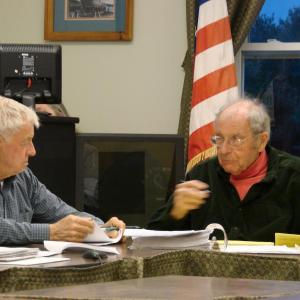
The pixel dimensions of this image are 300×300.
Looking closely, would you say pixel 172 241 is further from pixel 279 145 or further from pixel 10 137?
pixel 279 145

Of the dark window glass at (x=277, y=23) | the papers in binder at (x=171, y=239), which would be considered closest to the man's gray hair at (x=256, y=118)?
the papers in binder at (x=171, y=239)

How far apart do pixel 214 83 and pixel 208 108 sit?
163 mm

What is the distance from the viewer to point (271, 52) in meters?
5.64

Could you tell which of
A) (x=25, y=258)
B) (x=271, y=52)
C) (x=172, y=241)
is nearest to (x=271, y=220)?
(x=172, y=241)

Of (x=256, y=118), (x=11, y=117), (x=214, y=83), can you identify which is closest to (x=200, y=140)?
→ (x=214, y=83)

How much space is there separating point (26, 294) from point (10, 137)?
1.79m

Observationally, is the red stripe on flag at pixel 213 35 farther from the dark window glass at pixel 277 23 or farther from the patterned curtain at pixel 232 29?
the dark window glass at pixel 277 23

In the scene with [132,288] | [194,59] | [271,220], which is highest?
[194,59]

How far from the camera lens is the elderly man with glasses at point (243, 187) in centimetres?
338

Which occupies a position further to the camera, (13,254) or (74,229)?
(74,229)

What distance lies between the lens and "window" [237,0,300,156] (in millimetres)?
5590

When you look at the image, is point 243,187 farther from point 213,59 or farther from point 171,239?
point 213,59

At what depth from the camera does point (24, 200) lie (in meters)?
3.20

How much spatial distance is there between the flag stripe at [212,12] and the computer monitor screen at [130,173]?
2.93ft
